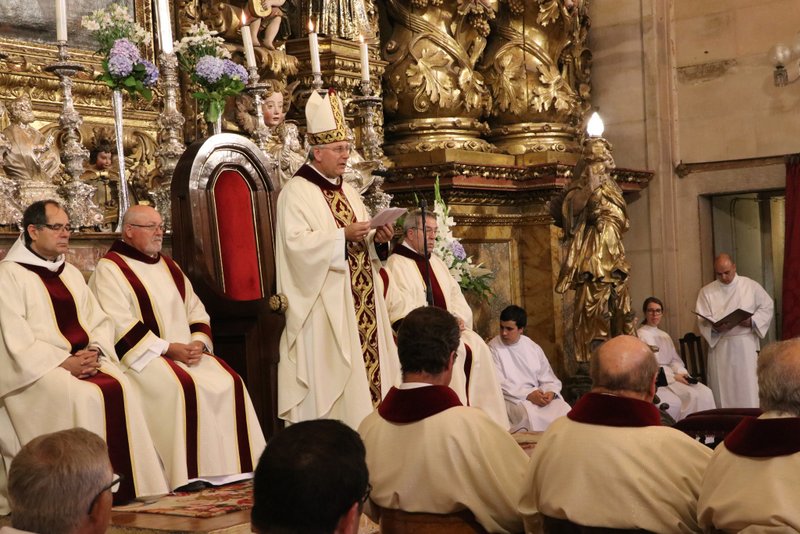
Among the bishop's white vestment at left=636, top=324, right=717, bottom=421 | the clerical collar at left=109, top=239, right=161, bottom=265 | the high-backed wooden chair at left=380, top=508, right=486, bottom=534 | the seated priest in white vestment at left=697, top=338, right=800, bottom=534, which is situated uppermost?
the clerical collar at left=109, top=239, right=161, bottom=265

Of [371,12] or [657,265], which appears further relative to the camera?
[657,265]

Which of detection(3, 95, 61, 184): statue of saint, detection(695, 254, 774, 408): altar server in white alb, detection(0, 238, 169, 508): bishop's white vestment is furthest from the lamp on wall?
detection(0, 238, 169, 508): bishop's white vestment

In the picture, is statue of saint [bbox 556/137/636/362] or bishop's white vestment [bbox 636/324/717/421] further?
bishop's white vestment [bbox 636/324/717/421]

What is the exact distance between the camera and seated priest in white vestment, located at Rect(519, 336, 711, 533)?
161 inches

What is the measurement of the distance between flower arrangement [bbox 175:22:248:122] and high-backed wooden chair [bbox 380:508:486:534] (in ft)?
13.1

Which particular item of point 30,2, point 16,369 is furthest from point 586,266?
point 16,369

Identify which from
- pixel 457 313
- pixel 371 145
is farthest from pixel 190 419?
pixel 371 145

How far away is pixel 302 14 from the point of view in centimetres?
1024

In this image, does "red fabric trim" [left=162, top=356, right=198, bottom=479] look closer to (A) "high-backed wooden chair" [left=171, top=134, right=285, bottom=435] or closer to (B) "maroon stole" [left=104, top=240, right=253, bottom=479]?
(B) "maroon stole" [left=104, top=240, right=253, bottom=479]

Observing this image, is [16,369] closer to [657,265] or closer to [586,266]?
[586,266]

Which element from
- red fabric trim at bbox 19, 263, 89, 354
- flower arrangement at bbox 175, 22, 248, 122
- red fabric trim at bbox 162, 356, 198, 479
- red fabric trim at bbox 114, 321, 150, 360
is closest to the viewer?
red fabric trim at bbox 19, 263, 89, 354

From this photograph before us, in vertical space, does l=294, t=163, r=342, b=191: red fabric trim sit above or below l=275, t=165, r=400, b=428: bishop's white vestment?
above

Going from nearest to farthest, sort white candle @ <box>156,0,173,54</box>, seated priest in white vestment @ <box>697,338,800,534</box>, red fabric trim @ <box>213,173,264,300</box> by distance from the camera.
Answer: seated priest in white vestment @ <box>697,338,800,534</box> < white candle @ <box>156,0,173,54</box> < red fabric trim @ <box>213,173,264,300</box>

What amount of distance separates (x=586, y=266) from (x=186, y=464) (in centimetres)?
495
